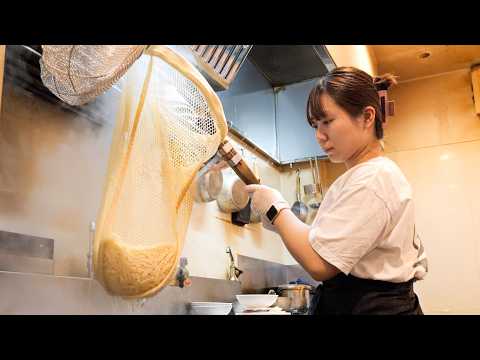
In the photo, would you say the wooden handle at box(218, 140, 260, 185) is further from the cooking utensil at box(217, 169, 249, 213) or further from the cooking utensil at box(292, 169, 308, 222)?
the cooking utensil at box(292, 169, 308, 222)

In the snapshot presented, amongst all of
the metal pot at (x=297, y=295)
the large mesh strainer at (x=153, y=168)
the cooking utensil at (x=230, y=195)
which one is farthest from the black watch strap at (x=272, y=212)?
the metal pot at (x=297, y=295)

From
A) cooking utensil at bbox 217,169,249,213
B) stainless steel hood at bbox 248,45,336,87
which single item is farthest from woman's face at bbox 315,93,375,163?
stainless steel hood at bbox 248,45,336,87

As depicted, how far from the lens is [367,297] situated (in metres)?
1.01

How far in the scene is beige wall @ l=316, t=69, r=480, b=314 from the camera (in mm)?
2973

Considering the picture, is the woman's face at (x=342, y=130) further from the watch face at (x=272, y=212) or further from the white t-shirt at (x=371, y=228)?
the watch face at (x=272, y=212)

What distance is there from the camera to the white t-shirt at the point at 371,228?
38.0 inches

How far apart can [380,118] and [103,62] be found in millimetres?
705

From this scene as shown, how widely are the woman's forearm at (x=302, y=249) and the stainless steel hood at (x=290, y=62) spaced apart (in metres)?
1.16

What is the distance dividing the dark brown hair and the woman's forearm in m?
0.27

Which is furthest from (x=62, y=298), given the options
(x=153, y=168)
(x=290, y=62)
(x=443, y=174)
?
(x=443, y=174)

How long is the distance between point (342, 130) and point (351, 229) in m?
0.27

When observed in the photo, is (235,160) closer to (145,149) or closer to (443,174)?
(145,149)
